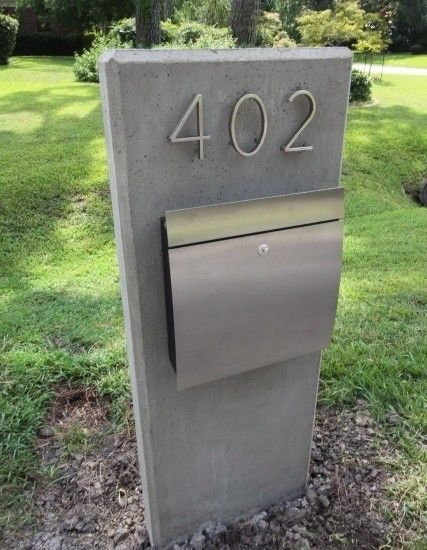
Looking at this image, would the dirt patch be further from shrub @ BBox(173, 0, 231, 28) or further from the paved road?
the paved road

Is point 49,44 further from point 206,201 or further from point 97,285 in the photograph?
point 206,201

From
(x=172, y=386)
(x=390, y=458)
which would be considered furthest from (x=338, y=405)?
(x=172, y=386)

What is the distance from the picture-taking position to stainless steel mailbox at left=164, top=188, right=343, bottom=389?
4.32 ft

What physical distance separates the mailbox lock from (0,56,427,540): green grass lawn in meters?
1.05

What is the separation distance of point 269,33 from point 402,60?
304 inches

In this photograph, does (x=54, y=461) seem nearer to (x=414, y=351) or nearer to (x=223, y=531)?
(x=223, y=531)

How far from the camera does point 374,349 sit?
2.63 meters

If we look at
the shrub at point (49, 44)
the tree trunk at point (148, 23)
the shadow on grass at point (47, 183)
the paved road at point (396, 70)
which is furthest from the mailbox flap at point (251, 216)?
the shrub at point (49, 44)

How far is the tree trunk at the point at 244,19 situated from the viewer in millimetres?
9891

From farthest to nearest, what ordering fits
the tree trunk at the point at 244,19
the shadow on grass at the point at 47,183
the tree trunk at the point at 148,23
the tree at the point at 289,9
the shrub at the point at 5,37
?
the tree at the point at 289,9
the shrub at the point at 5,37
the tree trunk at the point at 244,19
the tree trunk at the point at 148,23
the shadow on grass at the point at 47,183

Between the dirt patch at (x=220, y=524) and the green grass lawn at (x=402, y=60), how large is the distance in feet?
62.8

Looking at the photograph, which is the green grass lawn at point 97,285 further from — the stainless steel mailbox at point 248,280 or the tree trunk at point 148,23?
the tree trunk at point 148,23

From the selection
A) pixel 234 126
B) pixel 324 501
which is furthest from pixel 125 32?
pixel 324 501

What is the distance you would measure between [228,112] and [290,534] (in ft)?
4.34
